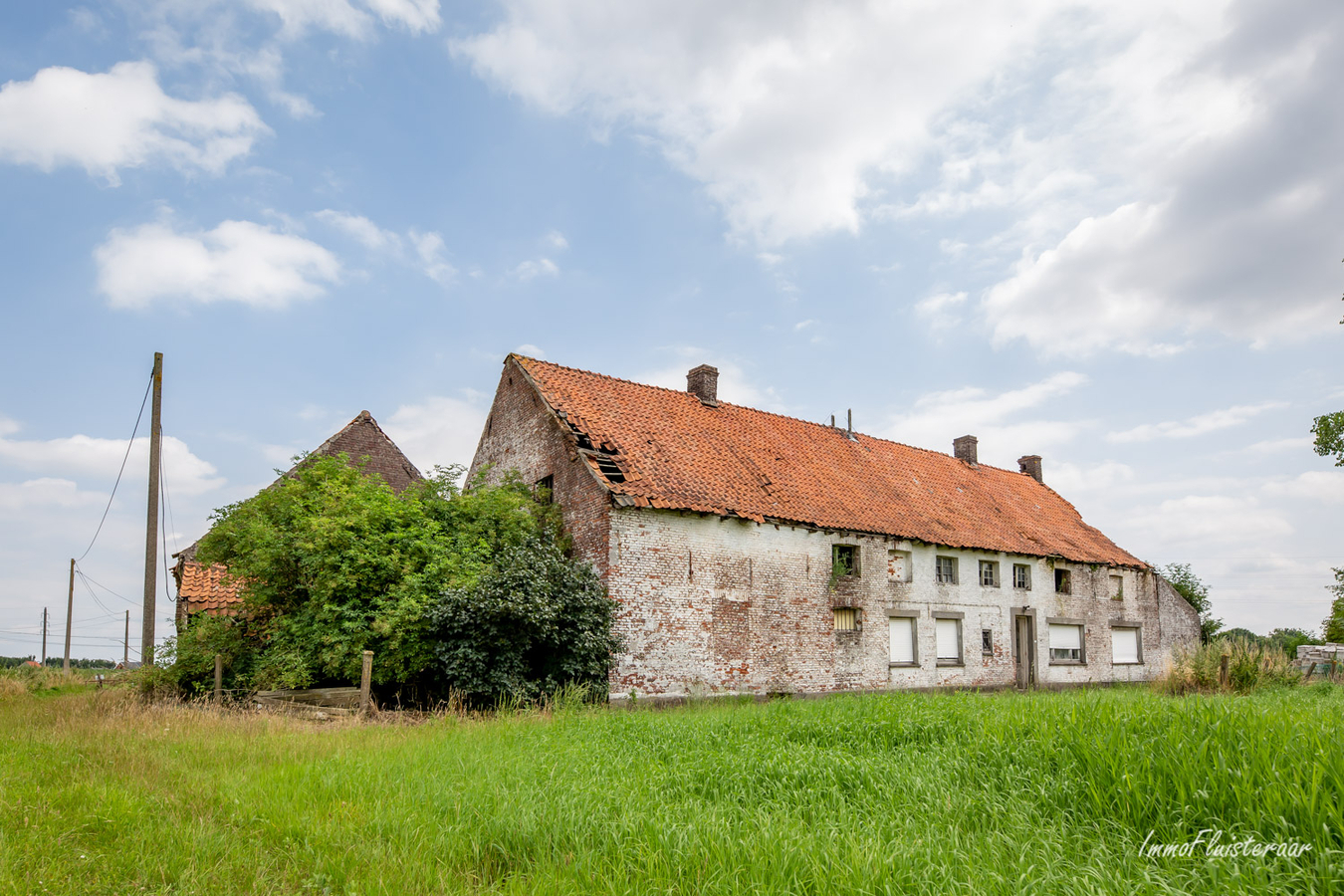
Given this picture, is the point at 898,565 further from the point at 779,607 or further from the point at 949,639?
the point at 779,607

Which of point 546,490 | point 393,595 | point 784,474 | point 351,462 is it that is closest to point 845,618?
point 784,474

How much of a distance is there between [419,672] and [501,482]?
5.42 meters

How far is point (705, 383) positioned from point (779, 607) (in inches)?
289

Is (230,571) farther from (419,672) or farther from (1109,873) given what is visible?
(1109,873)

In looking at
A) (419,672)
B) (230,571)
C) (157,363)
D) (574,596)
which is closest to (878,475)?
(574,596)

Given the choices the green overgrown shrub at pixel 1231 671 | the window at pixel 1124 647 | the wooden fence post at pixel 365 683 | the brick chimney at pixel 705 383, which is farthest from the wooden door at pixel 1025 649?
the wooden fence post at pixel 365 683

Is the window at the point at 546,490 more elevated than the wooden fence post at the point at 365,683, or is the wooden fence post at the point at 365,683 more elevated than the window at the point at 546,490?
the window at the point at 546,490

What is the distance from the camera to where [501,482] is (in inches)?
746

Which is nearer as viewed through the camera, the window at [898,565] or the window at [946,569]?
the window at [898,565]

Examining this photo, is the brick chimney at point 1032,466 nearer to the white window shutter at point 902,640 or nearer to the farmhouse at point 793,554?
the farmhouse at point 793,554

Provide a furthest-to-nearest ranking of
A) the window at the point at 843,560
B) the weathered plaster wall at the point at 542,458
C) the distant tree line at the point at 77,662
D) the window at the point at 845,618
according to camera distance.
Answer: the distant tree line at the point at 77,662 < the window at the point at 843,560 < the window at the point at 845,618 < the weathered plaster wall at the point at 542,458

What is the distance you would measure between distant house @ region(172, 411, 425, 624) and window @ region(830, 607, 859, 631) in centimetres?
1261

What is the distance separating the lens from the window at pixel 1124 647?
2623 centimetres

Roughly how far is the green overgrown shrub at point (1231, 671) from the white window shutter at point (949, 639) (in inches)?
183
